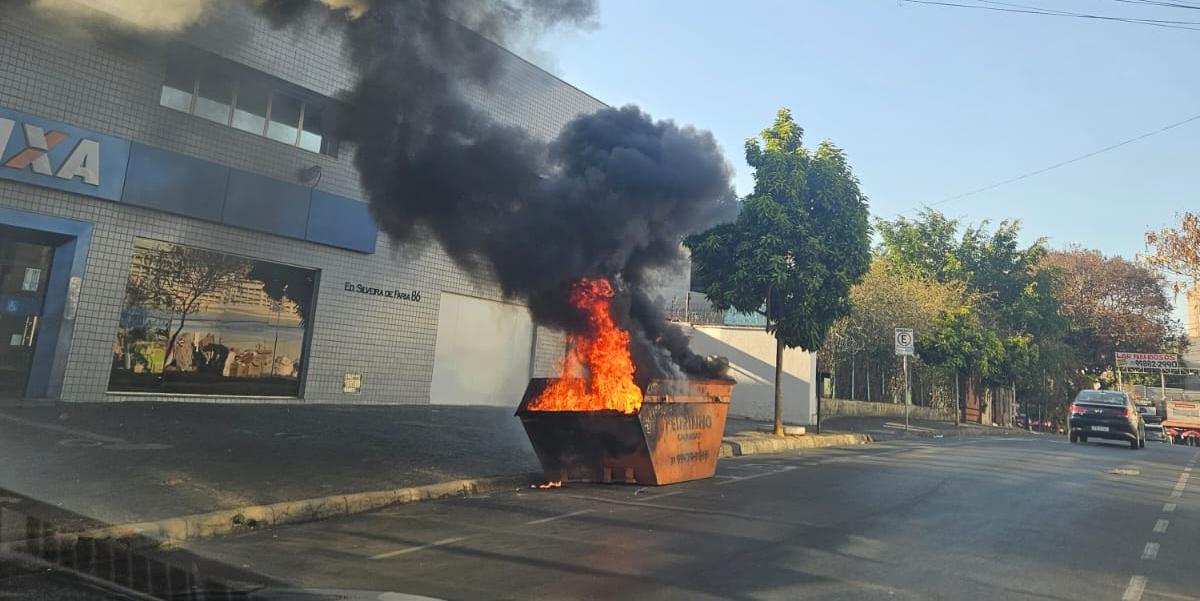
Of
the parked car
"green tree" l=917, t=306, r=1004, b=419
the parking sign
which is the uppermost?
"green tree" l=917, t=306, r=1004, b=419

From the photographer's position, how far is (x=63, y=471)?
20.7 feet

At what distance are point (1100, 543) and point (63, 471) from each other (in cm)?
930

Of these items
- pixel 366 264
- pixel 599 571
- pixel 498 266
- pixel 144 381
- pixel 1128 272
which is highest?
pixel 1128 272

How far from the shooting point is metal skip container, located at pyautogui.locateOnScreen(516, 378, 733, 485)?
782 cm

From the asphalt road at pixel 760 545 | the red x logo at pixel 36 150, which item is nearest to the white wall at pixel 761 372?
the asphalt road at pixel 760 545

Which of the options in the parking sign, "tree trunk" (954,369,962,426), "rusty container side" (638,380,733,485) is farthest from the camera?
"tree trunk" (954,369,962,426)

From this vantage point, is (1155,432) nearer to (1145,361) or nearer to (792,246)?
(1145,361)

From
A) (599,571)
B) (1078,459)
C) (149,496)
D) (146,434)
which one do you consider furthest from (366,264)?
(1078,459)

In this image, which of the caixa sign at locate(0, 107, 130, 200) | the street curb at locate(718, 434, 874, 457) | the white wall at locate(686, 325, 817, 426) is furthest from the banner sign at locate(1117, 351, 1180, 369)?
the caixa sign at locate(0, 107, 130, 200)

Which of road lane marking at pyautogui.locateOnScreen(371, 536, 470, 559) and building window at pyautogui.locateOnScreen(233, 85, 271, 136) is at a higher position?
building window at pyautogui.locateOnScreen(233, 85, 271, 136)

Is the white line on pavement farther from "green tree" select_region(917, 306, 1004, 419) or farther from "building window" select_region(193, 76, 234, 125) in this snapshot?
"green tree" select_region(917, 306, 1004, 419)

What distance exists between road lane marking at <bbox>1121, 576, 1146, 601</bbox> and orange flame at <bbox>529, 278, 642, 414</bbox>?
4.43 metres

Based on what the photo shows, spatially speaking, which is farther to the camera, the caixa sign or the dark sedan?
the dark sedan

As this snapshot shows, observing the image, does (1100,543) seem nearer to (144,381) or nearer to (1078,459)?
(1078,459)
